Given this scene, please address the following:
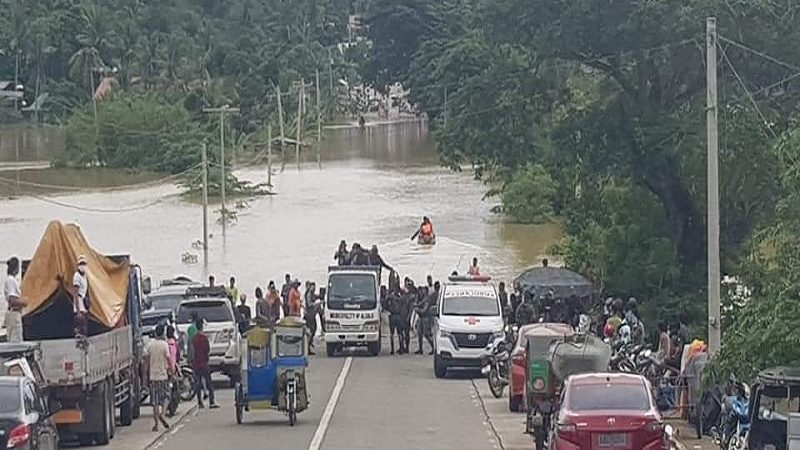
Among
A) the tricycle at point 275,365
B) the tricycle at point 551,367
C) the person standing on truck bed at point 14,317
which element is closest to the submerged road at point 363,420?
the tricycle at point 275,365

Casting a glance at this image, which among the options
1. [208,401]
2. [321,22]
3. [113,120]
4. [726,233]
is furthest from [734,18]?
[321,22]

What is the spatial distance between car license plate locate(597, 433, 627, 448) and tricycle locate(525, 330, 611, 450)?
3.27 meters

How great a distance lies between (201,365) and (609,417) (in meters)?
12.5

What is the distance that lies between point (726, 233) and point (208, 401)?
1705 cm

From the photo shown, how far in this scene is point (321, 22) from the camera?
578 feet

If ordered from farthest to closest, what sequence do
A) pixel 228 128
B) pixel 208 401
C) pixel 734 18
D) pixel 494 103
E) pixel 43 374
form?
pixel 228 128, pixel 494 103, pixel 734 18, pixel 208 401, pixel 43 374

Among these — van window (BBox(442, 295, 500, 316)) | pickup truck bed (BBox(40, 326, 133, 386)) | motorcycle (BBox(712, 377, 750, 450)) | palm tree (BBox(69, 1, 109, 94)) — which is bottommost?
van window (BBox(442, 295, 500, 316))

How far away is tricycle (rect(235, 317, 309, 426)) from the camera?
2717cm

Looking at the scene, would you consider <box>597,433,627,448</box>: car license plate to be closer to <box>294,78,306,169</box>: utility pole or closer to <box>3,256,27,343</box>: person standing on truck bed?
<box>3,256,27,343</box>: person standing on truck bed

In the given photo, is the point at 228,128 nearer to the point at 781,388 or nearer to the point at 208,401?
the point at 208,401

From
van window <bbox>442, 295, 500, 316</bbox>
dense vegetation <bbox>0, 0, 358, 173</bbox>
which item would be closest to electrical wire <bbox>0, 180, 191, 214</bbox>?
dense vegetation <bbox>0, 0, 358, 173</bbox>

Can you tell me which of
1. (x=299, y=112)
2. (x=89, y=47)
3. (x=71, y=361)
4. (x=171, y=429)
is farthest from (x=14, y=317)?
(x=89, y=47)

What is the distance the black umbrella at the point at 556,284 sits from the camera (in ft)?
133

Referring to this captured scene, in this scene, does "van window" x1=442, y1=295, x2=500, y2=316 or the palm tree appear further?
the palm tree
